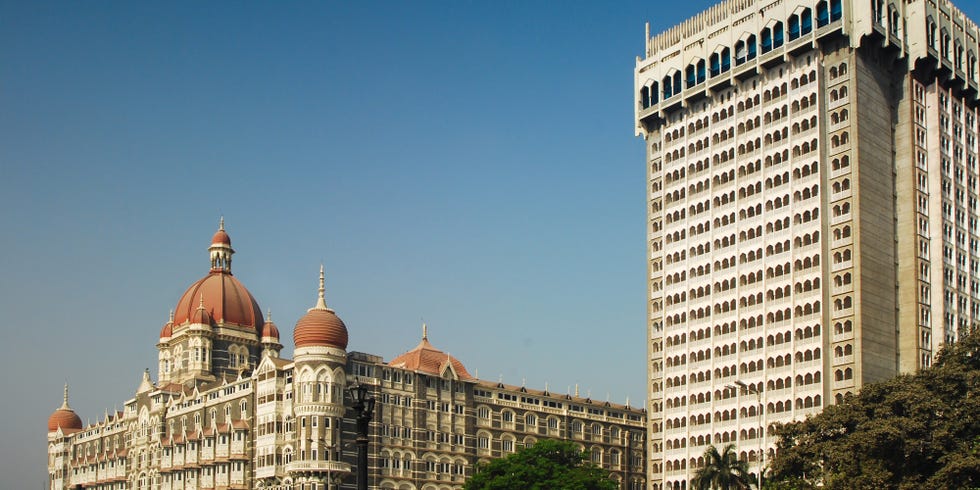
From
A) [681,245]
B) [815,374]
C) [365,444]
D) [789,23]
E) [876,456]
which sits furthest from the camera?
[681,245]

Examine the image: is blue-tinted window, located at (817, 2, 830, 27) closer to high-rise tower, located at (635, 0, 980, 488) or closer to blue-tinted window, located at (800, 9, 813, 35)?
high-rise tower, located at (635, 0, 980, 488)

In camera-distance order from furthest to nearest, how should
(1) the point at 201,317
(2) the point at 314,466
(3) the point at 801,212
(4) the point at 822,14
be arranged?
(1) the point at 201,317
(2) the point at 314,466
(4) the point at 822,14
(3) the point at 801,212

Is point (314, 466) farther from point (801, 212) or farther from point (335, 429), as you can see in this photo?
point (801, 212)

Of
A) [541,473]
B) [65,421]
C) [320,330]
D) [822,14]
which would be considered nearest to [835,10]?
[822,14]

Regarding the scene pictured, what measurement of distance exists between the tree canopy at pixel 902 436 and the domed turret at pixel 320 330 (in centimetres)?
4640

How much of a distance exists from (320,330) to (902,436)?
56.2m

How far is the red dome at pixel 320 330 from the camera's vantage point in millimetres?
115250

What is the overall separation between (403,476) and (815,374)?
131 feet

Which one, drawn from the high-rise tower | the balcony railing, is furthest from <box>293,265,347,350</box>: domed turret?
the high-rise tower

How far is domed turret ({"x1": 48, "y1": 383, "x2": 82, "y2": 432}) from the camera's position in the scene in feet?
530

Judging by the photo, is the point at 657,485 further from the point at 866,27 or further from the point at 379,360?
the point at 866,27

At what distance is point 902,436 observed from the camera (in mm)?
74688

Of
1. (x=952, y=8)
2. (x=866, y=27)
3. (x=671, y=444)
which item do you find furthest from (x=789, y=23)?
(x=671, y=444)

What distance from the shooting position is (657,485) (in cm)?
11306
